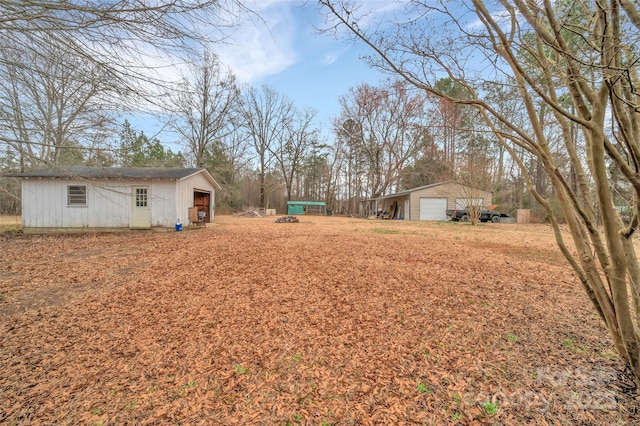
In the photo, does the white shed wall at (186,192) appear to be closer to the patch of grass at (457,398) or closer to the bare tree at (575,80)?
the bare tree at (575,80)

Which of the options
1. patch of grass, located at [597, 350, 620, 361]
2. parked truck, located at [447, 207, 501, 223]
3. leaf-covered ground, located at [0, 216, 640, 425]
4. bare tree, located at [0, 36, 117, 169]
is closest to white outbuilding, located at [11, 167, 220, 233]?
leaf-covered ground, located at [0, 216, 640, 425]

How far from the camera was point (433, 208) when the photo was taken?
70.8 ft

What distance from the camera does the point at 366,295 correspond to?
3785 millimetres

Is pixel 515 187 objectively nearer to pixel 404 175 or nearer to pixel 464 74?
pixel 404 175

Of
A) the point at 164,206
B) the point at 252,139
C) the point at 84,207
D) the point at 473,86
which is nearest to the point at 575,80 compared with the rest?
the point at 473,86

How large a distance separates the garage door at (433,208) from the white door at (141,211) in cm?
1864

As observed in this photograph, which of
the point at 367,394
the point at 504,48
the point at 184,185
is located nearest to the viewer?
the point at 504,48

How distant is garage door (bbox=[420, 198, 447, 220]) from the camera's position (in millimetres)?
21516

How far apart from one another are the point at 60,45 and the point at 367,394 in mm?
3819

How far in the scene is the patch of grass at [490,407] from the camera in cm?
178

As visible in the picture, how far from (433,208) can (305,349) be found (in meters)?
21.3

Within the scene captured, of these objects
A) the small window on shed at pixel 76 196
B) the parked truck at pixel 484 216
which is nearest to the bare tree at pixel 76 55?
the small window on shed at pixel 76 196

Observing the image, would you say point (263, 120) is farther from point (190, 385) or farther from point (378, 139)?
point (190, 385)

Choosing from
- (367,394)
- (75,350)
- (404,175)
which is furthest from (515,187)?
(75,350)
